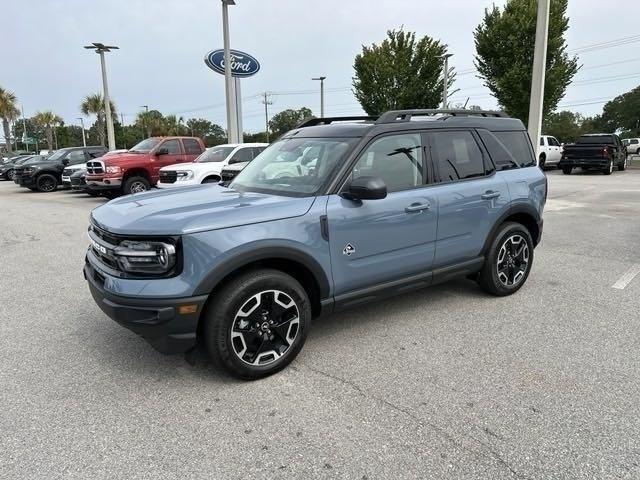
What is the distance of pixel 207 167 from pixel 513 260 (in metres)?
8.72

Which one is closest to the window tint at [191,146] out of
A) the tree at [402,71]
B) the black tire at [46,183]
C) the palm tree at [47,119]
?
the black tire at [46,183]

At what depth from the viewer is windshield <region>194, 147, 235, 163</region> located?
487 inches

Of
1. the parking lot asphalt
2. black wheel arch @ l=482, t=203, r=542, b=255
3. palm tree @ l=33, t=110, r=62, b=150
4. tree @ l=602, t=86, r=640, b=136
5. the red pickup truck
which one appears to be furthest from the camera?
tree @ l=602, t=86, r=640, b=136

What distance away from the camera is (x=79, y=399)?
3.04 m

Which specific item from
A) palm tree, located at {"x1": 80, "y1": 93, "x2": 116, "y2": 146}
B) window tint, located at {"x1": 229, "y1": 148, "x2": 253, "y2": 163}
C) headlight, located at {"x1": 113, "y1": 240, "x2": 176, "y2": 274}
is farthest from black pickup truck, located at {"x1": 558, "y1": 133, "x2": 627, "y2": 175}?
palm tree, located at {"x1": 80, "y1": 93, "x2": 116, "y2": 146}

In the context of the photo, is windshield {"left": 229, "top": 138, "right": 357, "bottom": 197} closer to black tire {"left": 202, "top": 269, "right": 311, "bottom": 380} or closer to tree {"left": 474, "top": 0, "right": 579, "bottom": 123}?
black tire {"left": 202, "top": 269, "right": 311, "bottom": 380}

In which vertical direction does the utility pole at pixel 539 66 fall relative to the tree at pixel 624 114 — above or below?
below

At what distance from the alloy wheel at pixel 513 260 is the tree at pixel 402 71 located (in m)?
24.7

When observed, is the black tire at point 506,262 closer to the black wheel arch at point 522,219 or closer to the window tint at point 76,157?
the black wheel arch at point 522,219

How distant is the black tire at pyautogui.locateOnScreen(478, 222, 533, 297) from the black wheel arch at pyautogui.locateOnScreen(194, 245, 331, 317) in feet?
6.65

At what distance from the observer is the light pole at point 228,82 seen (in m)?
16.7

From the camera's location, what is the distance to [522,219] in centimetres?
505

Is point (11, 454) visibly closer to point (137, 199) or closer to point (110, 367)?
point (110, 367)

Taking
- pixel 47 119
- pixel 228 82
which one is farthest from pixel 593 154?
pixel 47 119
